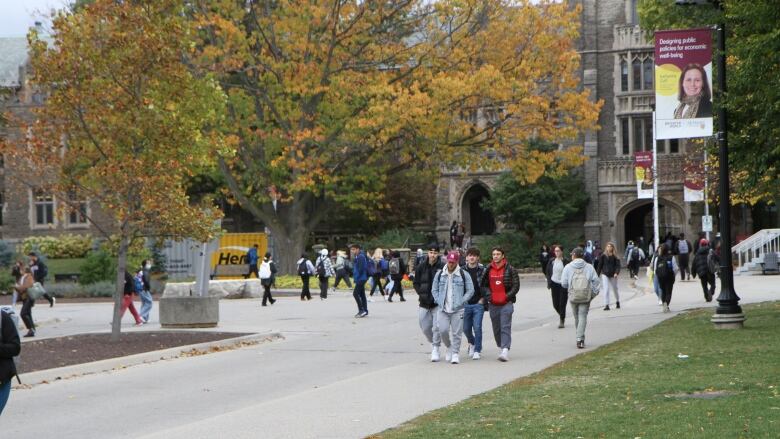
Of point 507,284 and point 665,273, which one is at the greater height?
point 507,284

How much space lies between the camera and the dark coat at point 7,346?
9.04 m

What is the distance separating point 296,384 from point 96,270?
31.9 meters

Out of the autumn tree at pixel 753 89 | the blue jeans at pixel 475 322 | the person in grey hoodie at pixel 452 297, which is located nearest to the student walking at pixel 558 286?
the autumn tree at pixel 753 89

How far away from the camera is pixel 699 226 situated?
2228 inches

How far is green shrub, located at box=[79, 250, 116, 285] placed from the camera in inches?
1806

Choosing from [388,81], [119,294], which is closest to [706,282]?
[388,81]

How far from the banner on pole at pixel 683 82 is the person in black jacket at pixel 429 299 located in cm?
452

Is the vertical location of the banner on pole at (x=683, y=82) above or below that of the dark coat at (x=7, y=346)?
above

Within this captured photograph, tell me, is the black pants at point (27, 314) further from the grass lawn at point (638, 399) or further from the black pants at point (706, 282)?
the black pants at point (706, 282)

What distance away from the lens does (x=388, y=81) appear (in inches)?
1528

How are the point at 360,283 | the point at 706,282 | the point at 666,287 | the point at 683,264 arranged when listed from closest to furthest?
the point at 666,287 < the point at 360,283 < the point at 706,282 < the point at 683,264

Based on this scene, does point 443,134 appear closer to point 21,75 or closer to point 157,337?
point 157,337

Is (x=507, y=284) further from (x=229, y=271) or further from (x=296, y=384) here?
(x=229, y=271)

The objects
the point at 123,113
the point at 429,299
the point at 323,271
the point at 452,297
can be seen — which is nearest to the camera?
the point at 452,297
